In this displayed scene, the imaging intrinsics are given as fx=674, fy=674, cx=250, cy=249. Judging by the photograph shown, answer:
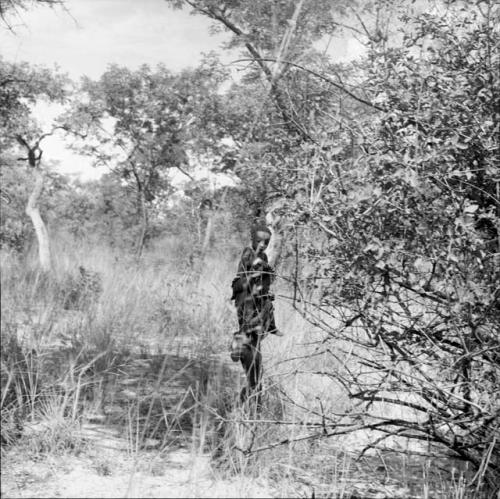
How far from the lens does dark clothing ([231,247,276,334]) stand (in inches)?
201

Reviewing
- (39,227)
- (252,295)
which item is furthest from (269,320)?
(39,227)

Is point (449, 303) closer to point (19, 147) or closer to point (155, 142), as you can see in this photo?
point (19, 147)

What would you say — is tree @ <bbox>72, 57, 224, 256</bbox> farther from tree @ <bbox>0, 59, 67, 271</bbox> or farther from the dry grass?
the dry grass

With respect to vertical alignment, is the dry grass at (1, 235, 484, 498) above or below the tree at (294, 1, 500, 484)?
below

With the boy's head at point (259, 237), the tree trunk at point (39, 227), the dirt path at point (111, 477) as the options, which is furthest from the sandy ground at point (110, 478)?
the tree trunk at point (39, 227)

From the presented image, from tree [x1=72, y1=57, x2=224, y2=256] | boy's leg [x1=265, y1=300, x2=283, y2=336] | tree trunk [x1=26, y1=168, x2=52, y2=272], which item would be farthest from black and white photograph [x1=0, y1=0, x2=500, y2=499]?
tree [x1=72, y1=57, x2=224, y2=256]

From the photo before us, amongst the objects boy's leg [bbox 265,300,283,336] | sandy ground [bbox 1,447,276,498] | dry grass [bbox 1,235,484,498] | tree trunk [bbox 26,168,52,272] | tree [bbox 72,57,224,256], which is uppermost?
tree [bbox 72,57,224,256]

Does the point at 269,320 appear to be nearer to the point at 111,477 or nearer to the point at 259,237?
the point at 259,237

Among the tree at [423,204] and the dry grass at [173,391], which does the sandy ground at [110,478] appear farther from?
the tree at [423,204]

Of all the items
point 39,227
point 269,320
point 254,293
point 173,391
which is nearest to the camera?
point 254,293

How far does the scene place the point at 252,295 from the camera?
510cm

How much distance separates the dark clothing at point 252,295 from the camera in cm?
511

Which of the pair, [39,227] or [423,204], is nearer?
[423,204]

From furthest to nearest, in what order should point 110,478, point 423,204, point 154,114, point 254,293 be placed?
point 154,114 < point 254,293 < point 110,478 < point 423,204
